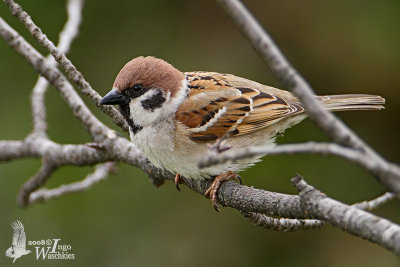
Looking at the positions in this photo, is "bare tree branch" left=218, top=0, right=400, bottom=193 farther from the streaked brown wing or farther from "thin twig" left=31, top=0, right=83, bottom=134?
"thin twig" left=31, top=0, right=83, bottom=134

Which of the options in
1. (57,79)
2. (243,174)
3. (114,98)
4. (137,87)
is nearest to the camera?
(114,98)

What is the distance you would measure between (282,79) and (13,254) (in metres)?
3.43

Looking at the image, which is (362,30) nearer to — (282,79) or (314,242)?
(314,242)

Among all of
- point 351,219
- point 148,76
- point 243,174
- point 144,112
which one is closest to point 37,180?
point 144,112

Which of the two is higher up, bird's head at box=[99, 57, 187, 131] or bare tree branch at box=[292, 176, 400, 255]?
bird's head at box=[99, 57, 187, 131]

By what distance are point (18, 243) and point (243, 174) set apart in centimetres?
182

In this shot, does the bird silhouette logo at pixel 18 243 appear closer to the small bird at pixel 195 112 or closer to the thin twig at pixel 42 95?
the thin twig at pixel 42 95

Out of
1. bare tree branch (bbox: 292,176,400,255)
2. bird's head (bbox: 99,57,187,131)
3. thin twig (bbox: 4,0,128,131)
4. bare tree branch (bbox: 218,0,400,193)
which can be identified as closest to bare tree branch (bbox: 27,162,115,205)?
bird's head (bbox: 99,57,187,131)

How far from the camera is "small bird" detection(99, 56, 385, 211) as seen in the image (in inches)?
125

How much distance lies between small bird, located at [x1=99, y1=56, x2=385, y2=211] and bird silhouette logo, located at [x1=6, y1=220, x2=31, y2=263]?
4.72 ft

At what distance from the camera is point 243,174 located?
4.35m

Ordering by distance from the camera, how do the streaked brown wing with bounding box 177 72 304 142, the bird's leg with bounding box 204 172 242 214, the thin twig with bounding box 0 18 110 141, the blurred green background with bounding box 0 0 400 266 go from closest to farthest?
the bird's leg with bounding box 204 172 242 214 → the thin twig with bounding box 0 18 110 141 → the streaked brown wing with bounding box 177 72 304 142 → the blurred green background with bounding box 0 0 400 266

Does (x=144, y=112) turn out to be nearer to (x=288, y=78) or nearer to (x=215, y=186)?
(x=215, y=186)

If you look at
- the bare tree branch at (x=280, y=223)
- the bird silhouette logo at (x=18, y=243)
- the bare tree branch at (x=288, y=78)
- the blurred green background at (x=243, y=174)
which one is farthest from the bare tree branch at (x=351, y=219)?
the bird silhouette logo at (x=18, y=243)
